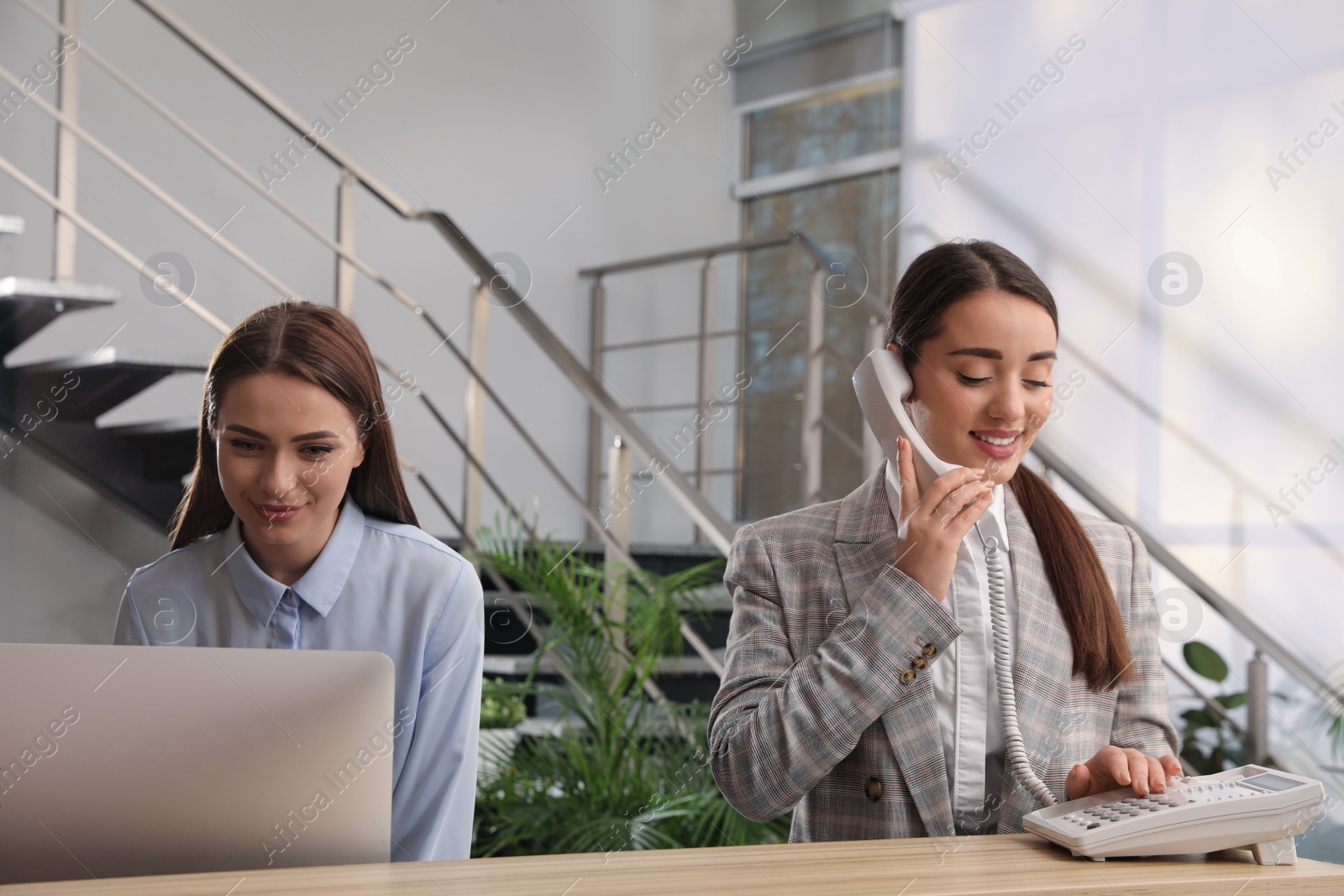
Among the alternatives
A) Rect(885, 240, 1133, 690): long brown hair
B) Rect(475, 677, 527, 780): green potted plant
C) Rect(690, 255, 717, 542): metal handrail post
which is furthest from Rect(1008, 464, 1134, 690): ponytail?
Rect(690, 255, 717, 542): metal handrail post

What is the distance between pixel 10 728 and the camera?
1.93 feet

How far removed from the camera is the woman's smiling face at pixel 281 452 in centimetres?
98

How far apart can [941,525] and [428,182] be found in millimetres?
3238

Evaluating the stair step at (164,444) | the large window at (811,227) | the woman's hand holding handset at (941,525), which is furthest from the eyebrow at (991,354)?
the large window at (811,227)

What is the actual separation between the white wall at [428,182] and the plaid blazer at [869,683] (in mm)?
1661

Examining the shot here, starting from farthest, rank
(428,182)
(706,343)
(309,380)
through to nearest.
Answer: (706,343)
(428,182)
(309,380)

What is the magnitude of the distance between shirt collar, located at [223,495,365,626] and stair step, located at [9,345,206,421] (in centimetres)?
127

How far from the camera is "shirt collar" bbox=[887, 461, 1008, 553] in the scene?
1.05 metres

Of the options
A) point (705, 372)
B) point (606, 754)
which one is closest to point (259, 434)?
point (606, 754)

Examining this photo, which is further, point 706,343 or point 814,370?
point 706,343

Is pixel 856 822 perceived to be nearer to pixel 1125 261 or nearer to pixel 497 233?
pixel 1125 261

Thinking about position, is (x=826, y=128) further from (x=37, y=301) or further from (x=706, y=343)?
(x=37, y=301)

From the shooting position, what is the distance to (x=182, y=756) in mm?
612

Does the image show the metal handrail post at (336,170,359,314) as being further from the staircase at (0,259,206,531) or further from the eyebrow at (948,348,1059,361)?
the eyebrow at (948,348,1059,361)
